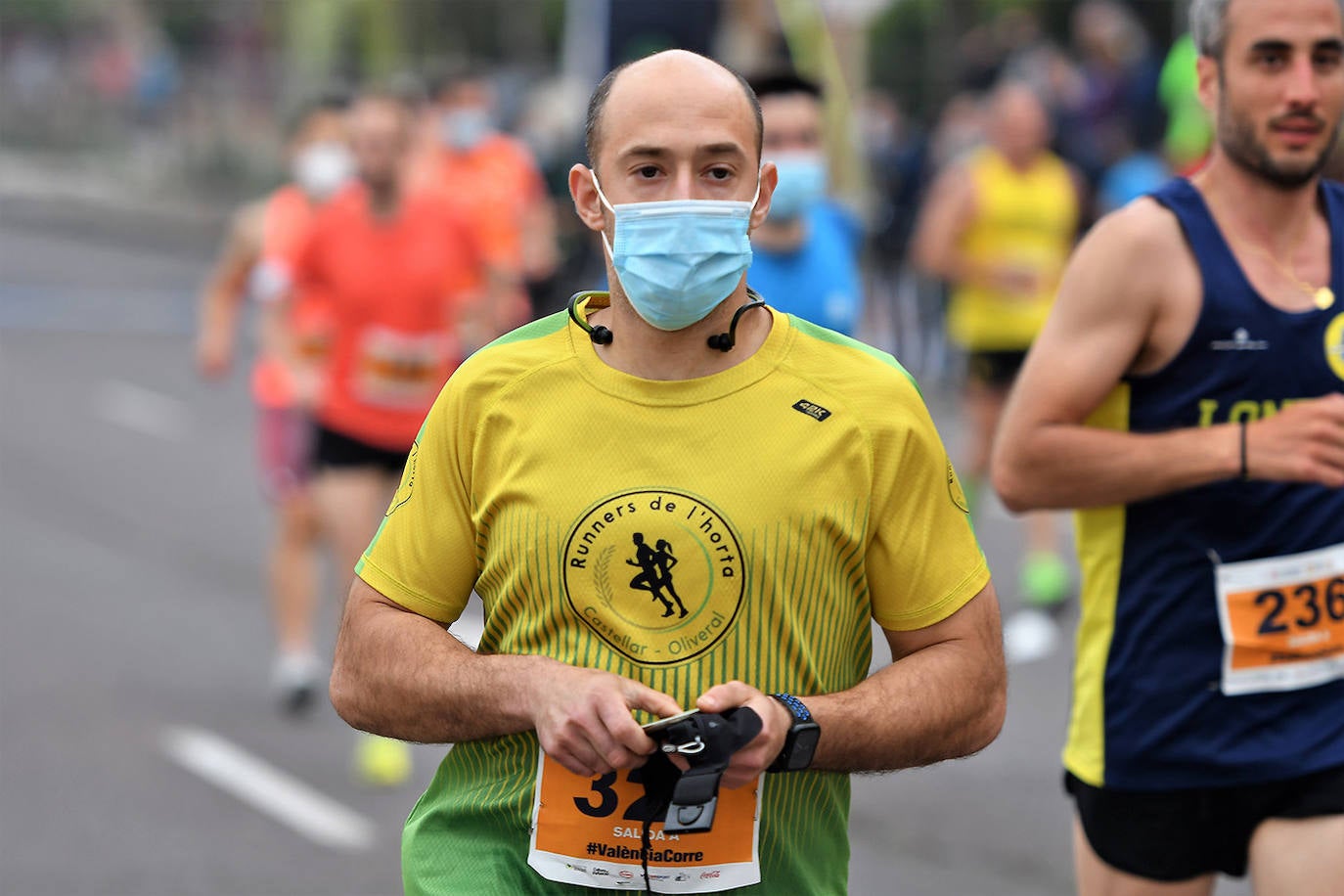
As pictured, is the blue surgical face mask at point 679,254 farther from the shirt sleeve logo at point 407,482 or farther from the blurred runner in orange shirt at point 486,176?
the blurred runner in orange shirt at point 486,176

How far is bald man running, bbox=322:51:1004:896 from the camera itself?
2.85 metres

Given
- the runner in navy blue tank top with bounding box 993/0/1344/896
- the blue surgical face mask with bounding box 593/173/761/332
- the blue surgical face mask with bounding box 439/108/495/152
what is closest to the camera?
the blue surgical face mask with bounding box 593/173/761/332

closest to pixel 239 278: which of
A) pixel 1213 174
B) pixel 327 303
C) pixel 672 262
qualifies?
pixel 327 303

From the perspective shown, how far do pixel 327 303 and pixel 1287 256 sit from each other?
14.7 ft

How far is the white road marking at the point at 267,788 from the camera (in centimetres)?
666

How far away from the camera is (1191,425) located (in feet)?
12.5

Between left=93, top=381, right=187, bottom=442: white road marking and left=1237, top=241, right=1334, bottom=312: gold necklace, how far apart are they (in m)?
11.1

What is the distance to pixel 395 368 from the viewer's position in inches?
299

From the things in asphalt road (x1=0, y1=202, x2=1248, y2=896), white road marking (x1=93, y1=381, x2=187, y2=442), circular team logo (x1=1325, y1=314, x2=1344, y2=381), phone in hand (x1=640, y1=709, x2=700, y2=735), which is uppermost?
circular team logo (x1=1325, y1=314, x2=1344, y2=381)

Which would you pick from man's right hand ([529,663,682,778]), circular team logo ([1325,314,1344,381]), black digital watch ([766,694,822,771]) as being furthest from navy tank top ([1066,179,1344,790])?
man's right hand ([529,663,682,778])

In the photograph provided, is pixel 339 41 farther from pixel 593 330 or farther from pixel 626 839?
pixel 626 839

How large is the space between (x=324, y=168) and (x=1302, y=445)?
6361 mm

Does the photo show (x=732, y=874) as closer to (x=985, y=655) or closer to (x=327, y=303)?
(x=985, y=655)

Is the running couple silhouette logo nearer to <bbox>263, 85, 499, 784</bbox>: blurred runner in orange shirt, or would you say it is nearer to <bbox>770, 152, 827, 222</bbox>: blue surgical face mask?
<bbox>770, 152, 827, 222</bbox>: blue surgical face mask
